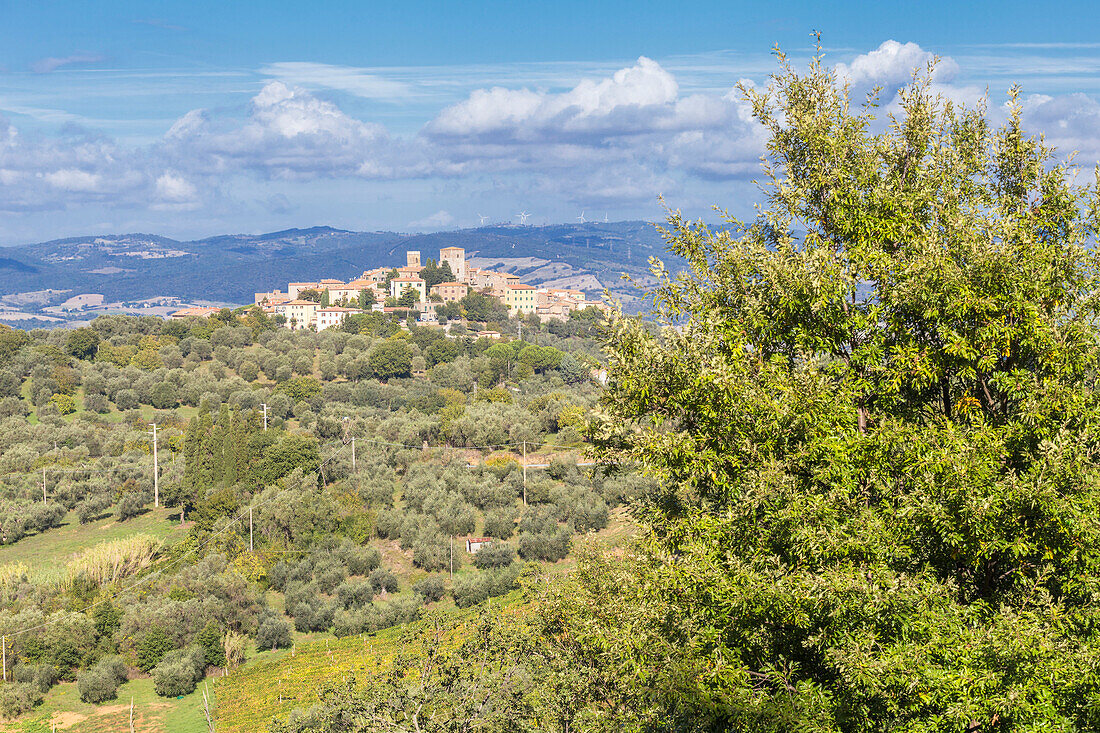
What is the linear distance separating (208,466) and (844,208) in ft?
174

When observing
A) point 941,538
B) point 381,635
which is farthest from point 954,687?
point 381,635

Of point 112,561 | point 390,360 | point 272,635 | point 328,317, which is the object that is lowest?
point 272,635

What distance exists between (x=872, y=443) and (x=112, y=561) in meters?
41.5

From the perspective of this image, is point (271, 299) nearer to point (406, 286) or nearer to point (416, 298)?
point (406, 286)

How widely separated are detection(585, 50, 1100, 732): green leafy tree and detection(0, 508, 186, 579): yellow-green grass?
42447mm

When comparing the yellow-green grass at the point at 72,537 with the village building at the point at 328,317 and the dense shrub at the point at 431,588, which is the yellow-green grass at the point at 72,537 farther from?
the village building at the point at 328,317

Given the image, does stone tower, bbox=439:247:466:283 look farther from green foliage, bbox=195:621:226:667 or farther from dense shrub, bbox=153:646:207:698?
dense shrub, bbox=153:646:207:698

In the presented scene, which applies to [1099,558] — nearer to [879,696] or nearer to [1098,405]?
[1098,405]

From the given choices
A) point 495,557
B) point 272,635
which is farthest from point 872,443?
point 495,557

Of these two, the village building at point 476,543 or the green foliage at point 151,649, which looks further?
the village building at point 476,543

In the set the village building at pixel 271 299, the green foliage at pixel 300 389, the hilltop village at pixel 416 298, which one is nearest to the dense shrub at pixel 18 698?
the green foliage at pixel 300 389

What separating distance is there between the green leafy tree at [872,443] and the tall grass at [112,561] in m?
38.0

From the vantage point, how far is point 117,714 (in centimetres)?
3086

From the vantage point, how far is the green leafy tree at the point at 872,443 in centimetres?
617
